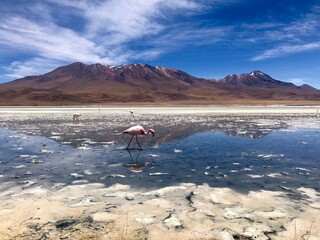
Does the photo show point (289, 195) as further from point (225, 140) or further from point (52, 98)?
point (52, 98)

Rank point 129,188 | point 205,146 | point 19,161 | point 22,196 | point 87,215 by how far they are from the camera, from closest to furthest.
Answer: point 87,215, point 22,196, point 129,188, point 19,161, point 205,146

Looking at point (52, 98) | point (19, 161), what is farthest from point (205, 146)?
point (52, 98)

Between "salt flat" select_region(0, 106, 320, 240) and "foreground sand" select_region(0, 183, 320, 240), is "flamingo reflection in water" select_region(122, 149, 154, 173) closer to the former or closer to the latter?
"salt flat" select_region(0, 106, 320, 240)

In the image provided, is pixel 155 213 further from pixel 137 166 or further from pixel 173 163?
pixel 173 163

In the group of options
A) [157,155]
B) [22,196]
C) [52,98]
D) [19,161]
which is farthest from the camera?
[52,98]

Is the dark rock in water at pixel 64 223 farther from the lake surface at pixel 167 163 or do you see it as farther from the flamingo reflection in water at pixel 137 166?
the flamingo reflection in water at pixel 137 166

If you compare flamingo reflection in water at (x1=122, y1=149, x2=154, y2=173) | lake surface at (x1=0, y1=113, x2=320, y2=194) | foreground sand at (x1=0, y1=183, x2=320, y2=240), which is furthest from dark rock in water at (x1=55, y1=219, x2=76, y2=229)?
flamingo reflection in water at (x1=122, y1=149, x2=154, y2=173)

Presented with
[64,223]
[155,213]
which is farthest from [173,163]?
[64,223]
